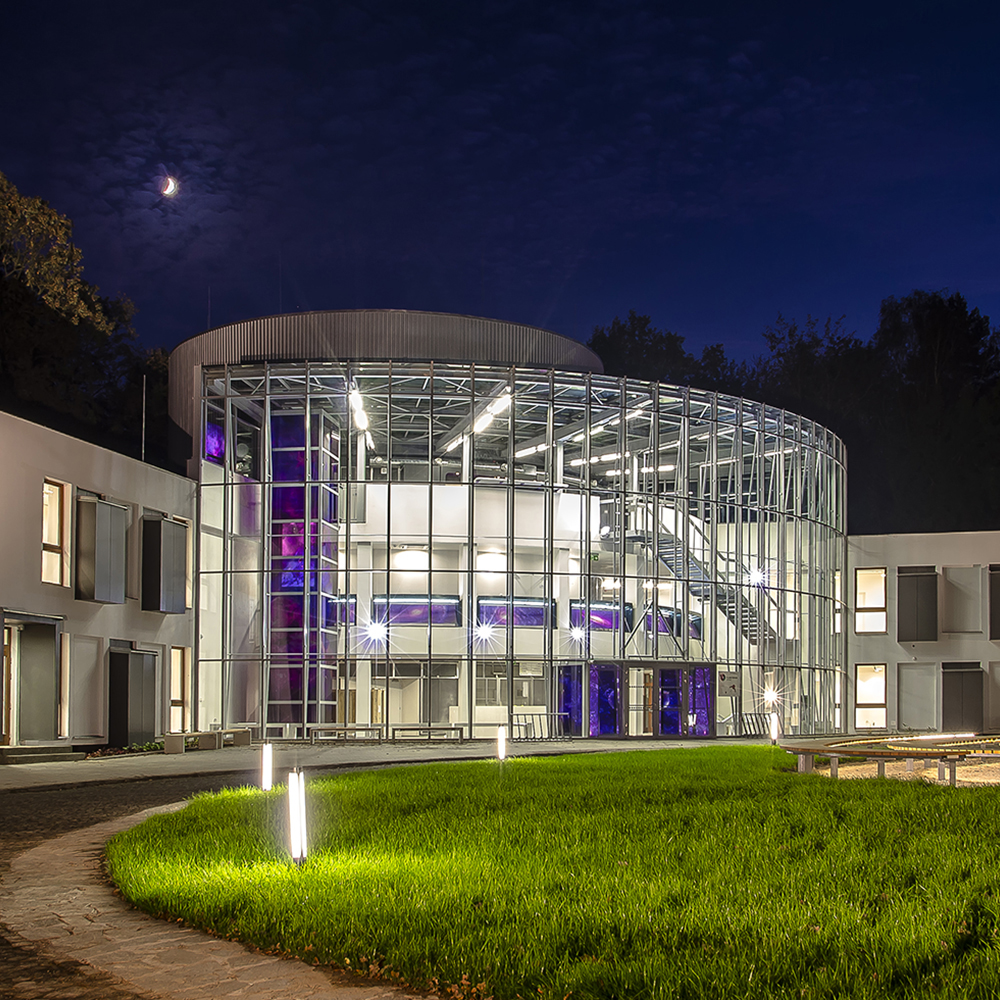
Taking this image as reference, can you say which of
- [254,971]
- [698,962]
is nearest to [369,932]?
[254,971]

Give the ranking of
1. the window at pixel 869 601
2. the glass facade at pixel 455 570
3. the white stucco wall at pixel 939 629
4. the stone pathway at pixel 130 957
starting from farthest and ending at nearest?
the window at pixel 869 601 < the white stucco wall at pixel 939 629 < the glass facade at pixel 455 570 < the stone pathway at pixel 130 957

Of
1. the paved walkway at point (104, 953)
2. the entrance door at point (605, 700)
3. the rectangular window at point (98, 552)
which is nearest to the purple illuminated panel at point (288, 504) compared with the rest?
the rectangular window at point (98, 552)

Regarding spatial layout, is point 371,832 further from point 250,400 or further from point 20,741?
point 250,400

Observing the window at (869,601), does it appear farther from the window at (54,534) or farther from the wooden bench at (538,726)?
the window at (54,534)

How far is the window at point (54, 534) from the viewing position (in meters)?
26.7

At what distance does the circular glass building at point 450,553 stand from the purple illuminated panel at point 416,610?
7 centimetres

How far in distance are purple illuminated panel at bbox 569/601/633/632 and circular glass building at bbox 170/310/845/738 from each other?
67 mm

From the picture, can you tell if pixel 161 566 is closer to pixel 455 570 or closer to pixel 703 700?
pixel 455 570

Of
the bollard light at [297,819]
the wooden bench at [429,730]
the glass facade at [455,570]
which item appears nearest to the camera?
the bollard light at [297,819]

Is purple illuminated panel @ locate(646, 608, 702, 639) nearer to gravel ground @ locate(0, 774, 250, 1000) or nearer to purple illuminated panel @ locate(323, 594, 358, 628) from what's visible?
purple illuminated panel @ locate(323, 594, 358, 628)

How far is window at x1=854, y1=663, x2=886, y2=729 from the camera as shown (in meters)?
45.8

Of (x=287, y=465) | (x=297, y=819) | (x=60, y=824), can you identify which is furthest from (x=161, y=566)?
(x=297, y=819)

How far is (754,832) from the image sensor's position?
35.4ft

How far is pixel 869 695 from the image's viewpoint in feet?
152
